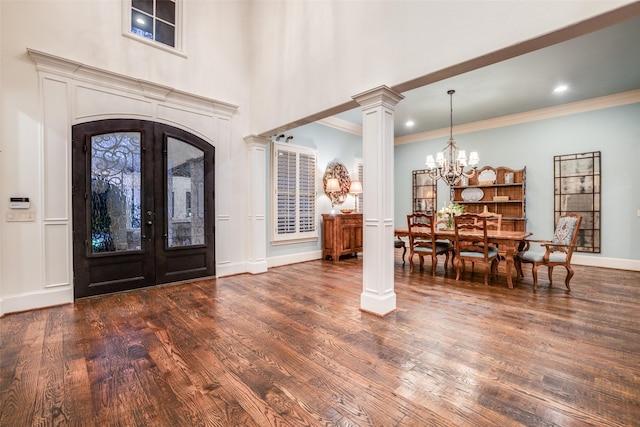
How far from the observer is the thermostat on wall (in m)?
3.04

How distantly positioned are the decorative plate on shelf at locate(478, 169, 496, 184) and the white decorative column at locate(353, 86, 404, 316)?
15.1 feet

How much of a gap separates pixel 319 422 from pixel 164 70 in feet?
15.3

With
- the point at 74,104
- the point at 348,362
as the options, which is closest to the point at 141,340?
the point at 348,362

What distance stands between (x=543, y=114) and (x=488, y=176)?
155cm

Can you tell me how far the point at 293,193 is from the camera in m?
5.82

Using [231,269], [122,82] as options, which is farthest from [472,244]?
[122,82]

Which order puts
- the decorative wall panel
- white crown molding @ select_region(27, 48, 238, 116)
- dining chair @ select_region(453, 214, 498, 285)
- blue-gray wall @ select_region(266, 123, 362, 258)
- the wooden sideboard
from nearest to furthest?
white crown molding @ select_region(27, 48, 238, 116) → dining chair @ select_region(453, 214, 498, 285) → the decorative wall panel → blue-gray wall @ select_region(266, 123, 362, 258) → the wooden sideboard

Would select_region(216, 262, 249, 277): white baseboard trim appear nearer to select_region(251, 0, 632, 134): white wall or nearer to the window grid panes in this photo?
select_region(251, 0, 632, 134): white wall

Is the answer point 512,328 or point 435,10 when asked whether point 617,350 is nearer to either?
point 512,328

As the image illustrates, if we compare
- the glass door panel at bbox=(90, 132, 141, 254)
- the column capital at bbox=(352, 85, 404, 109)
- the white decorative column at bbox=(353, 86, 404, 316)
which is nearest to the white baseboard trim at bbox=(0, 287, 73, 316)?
the glass door panel at bbox=(90, 132, 141, 254)

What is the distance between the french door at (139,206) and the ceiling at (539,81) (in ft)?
11.6

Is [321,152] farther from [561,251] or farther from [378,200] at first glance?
[561,251]

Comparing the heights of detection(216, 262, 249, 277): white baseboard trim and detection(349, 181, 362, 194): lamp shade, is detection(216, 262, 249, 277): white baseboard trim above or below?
below

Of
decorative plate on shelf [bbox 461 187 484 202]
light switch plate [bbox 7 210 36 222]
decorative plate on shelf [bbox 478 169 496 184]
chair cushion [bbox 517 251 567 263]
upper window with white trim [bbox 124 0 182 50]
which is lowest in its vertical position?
chair cushion [bbox 517 251 567 263]
